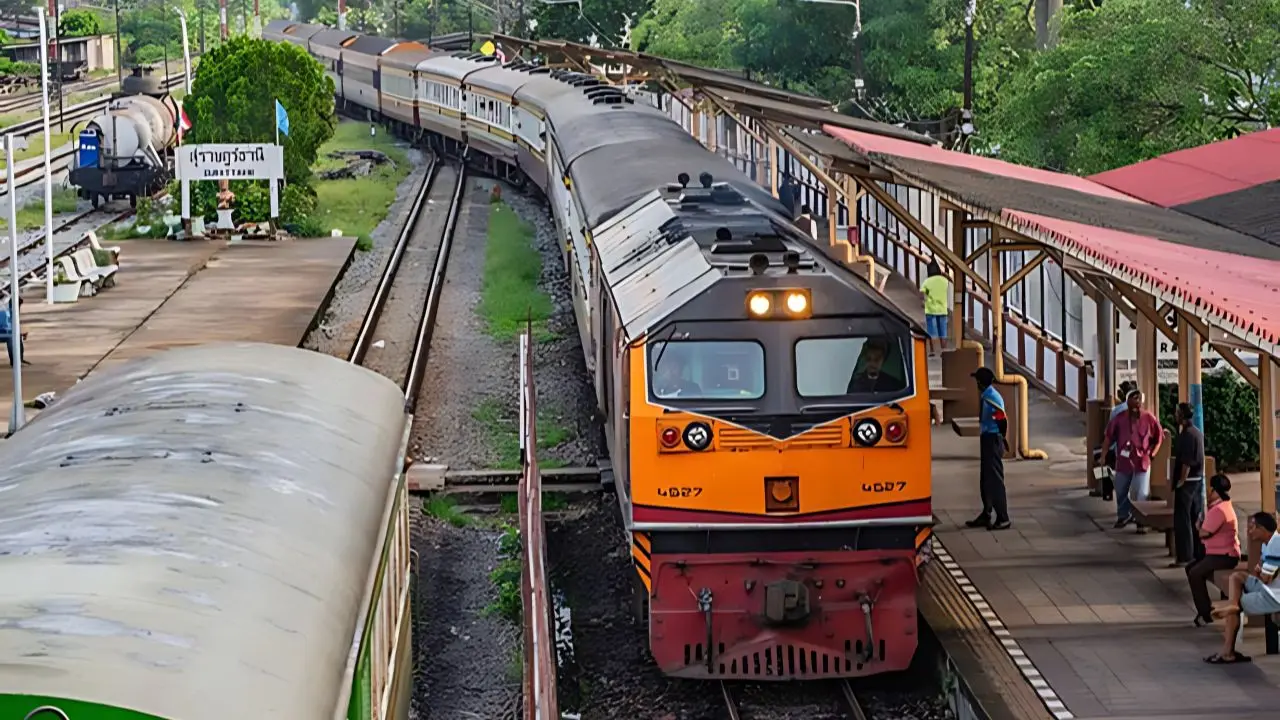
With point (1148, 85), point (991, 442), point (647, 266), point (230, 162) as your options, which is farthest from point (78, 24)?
point (647, 266)

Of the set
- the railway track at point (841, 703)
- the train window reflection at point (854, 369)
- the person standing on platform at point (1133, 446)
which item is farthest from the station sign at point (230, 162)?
the train window reflection at point (854, 369)

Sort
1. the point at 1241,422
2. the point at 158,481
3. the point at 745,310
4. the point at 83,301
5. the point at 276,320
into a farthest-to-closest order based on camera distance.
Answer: the point at 83,301
the point at 276,320
the point at 1241,422
the point at 745,310
the point at 158,481

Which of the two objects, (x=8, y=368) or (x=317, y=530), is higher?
(x=317, y=530)

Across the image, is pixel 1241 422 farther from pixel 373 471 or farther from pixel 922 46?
pixel 922 46

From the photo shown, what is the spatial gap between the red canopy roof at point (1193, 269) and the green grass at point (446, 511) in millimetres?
5464

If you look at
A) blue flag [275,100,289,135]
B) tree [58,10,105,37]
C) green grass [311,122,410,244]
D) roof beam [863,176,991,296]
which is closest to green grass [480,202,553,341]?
green grass [311,122,410,244]

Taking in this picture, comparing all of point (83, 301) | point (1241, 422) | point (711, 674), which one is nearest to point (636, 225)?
point (711, 674)

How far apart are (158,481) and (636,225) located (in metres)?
7.15

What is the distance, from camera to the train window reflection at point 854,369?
427 inches

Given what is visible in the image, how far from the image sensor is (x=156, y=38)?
3691 inches

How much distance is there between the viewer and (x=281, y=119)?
3528 centimetres

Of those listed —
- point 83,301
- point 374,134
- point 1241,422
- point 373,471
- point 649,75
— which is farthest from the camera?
point 374,134

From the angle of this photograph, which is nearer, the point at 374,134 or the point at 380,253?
the point at 380,253

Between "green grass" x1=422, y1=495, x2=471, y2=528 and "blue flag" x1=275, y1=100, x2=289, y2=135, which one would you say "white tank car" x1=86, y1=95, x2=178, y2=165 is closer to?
"blue flag" x1=275, y1=100, x2=289, y2=135
